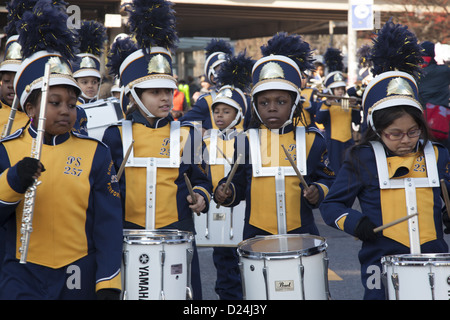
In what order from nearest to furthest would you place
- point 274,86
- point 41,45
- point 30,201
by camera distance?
1. point 30,201
2. point 41,45
3. point 274,86

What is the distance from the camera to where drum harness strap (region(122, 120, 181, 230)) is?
4.71 metres

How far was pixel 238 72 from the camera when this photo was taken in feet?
27.4

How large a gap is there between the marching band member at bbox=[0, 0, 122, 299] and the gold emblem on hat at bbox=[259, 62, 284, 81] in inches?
64.3

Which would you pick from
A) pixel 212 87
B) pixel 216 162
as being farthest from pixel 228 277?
pixel 212 87

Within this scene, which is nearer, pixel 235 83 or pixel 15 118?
pixel 15 118

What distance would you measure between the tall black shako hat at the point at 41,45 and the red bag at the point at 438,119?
6.66 meters

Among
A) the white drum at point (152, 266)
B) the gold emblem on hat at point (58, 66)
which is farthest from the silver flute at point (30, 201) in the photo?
the white drum at point (152, 266)

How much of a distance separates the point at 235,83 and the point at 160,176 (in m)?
3.70

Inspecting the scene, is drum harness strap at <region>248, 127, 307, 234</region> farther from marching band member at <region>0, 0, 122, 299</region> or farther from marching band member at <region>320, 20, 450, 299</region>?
marching band member at <region>0, 0, 122, 299</region>

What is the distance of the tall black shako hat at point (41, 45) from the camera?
3.79 meters

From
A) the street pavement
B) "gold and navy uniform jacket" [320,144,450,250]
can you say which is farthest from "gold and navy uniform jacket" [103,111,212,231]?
the street pavement

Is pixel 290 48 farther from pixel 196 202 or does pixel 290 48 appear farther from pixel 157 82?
pixel 196 202

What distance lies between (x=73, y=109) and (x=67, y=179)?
0.36 metres

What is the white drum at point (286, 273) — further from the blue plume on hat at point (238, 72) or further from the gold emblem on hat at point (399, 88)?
the blue plume on hat at point (238, 72)
